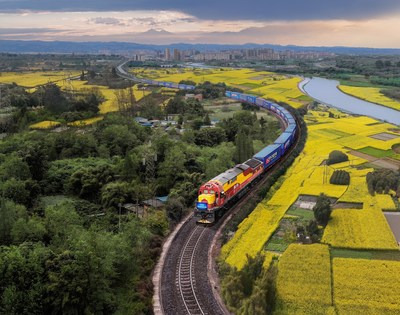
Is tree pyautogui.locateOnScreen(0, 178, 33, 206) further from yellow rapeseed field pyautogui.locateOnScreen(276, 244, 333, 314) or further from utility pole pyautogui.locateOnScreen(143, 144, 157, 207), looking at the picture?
yellow rapeseed field pyautogui.locateOnScreen(276, 244, 333, 314)

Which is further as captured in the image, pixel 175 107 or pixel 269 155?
pixel 175 107

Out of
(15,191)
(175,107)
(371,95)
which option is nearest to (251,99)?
(175,107)

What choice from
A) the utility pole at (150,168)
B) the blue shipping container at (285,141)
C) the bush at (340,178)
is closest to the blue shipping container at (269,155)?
the blue shipping container at (285,141)

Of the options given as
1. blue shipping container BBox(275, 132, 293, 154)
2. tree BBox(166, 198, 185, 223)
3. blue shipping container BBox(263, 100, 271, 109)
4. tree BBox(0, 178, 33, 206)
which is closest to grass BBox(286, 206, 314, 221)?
tree BBox(166, 198, 185, 223)

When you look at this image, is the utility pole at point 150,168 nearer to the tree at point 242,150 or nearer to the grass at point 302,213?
the tree at point 242,150

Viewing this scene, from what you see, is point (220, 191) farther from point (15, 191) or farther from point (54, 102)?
point (54, 102)

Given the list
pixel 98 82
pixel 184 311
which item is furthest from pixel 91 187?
pixel 98 82
